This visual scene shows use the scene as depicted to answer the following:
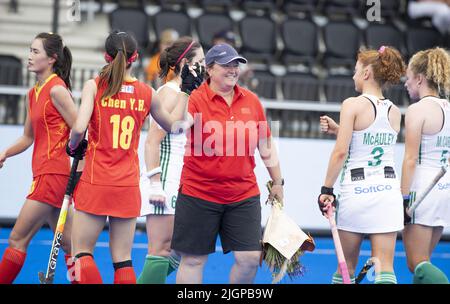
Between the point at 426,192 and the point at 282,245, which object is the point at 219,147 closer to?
the point at 282,245

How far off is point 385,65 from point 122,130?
1842 mm

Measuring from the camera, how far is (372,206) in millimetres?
6113

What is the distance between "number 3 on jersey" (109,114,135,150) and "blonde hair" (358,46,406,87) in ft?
5.48

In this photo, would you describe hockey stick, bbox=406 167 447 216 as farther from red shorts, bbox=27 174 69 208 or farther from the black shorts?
red shorts, bbox=27 174 69 208

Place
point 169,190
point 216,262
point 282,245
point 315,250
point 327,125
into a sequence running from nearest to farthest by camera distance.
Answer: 1. point 282,245
2. point 327,125
3. point 169,190
4. point 216,262
5. point 315,250

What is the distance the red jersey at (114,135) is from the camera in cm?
584

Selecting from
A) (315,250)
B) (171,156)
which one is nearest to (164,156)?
(171,156)

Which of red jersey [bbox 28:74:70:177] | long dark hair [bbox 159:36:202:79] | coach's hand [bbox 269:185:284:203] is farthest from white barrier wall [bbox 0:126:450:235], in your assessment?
coach's hand [bbox 269:185:284:203]

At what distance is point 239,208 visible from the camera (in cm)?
595

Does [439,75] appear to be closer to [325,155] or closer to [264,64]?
[325,155]

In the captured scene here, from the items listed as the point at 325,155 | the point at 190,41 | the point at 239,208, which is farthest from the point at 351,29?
the point at 239,208

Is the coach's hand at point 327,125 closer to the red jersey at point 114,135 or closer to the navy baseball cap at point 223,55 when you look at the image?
the navy baseball cap at point 223,55

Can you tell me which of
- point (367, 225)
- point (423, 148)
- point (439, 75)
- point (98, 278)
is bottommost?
point (98, 278)
